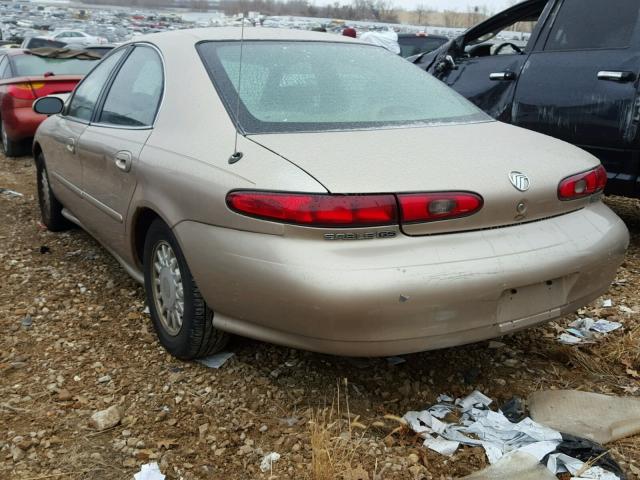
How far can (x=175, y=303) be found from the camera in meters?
2.85

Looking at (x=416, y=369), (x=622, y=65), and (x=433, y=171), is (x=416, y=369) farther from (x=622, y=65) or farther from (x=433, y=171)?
(x=622, y=65)

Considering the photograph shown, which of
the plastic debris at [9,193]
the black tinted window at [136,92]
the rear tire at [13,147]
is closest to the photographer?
the black tinted window at [136,92]

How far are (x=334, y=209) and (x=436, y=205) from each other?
1.17 ft

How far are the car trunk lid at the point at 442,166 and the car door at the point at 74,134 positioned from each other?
1.78m

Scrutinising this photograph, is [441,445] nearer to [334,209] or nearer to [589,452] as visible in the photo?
[589,452]

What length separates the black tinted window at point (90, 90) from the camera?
3828 millimetres

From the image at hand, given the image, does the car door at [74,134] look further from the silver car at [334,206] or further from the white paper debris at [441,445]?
the white paper debris at [441,445]

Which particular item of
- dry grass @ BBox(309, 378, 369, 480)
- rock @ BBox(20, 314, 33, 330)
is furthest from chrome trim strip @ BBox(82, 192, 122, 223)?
dry grass @ BBox(309, 378, 369, 480)

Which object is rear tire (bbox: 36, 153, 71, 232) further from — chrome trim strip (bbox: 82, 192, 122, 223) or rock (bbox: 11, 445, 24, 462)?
rock (bbox: 11, 445, 24, 462)

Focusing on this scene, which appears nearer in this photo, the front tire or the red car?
the front tire

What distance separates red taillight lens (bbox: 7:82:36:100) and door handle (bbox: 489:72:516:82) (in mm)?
5650

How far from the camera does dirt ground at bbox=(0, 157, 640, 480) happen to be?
2.22 metres

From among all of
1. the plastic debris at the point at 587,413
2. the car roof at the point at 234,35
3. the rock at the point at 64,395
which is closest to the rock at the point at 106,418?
the rock at the point at 64,395

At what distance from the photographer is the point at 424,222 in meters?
2.19
